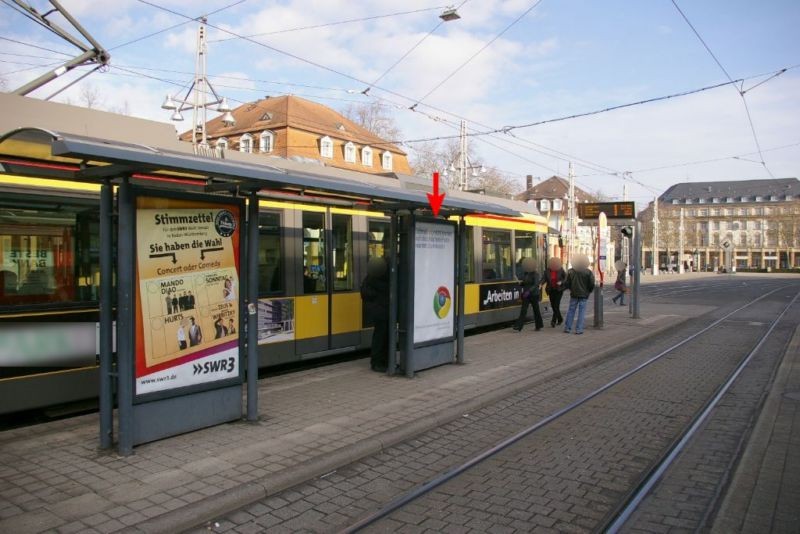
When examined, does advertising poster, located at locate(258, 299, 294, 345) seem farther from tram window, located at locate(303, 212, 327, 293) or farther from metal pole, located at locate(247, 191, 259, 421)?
metal pole, located at locate(247, 191, 259, 421)

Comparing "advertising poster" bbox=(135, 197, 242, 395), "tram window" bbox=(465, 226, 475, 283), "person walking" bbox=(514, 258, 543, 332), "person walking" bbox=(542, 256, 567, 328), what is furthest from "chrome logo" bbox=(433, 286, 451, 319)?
"person walking" bbox=(542, 256, 567, 328)

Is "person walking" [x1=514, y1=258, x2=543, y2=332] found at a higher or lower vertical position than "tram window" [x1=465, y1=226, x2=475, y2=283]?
lower

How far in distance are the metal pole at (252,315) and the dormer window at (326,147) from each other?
41.1 meters

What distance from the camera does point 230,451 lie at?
5.60 meters

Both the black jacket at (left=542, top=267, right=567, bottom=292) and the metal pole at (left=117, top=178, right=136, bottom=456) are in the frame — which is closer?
the metal pole at (left=117, top=178, right=136, bottom=456)

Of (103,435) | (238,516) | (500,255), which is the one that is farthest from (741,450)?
(500,255)

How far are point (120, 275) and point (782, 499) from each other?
5729mm

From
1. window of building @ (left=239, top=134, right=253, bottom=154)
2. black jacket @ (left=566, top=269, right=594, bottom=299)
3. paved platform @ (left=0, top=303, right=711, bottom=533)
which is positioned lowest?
paved platform @ (left=0, top=303, right=711, bottom=533)

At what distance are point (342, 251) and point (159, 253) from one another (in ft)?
15.9

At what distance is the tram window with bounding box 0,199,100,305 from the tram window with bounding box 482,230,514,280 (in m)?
9.17

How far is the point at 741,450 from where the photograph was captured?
6.06 metres

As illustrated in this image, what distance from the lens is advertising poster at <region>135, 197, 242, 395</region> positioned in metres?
5.60

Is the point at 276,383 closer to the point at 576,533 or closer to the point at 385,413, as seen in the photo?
the point at 385,413

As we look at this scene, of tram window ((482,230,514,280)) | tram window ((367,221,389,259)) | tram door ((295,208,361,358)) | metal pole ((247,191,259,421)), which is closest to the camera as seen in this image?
metal pole ((247,191,259,421))
